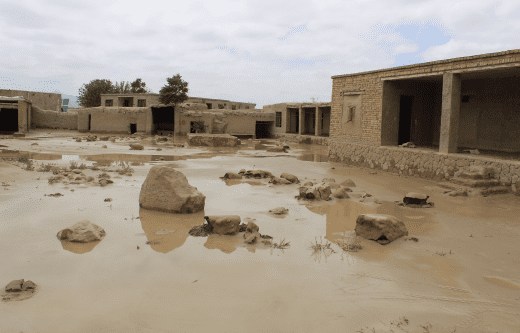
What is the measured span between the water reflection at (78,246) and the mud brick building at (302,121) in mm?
24157

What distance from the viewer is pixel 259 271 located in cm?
445

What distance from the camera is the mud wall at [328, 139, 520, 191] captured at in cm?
981

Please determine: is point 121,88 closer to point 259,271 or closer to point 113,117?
point 113,117

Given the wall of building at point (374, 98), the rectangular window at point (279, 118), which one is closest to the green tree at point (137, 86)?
the rectangular window at point (279, 118)

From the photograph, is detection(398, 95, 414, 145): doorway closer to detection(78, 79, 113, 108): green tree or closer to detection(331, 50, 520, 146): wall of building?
detection(331, 50, 520, 146): wall of building

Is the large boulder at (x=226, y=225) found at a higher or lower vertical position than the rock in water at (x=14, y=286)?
higher

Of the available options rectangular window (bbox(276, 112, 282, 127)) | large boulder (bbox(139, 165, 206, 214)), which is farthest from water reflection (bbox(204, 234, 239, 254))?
rectangular window (bbox(276, 112, 282, 127))

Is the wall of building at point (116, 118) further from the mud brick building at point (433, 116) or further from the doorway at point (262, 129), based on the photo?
the mud brick building at point (433, 116)

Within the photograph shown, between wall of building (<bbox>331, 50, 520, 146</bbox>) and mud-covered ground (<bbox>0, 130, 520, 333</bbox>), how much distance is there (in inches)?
204

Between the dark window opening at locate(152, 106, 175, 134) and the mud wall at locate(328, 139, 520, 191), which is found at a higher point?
the dark window opening at locate(152, 106, 175, 134)

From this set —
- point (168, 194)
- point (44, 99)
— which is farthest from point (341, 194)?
point (44, 99)

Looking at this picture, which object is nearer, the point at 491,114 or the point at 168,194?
the point at 168,194

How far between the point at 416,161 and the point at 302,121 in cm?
1951

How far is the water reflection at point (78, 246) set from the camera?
4.98 m
